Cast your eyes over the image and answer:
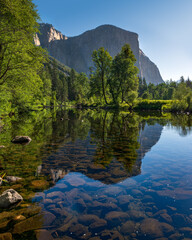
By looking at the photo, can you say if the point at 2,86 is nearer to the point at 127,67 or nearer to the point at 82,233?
the point at 82,233

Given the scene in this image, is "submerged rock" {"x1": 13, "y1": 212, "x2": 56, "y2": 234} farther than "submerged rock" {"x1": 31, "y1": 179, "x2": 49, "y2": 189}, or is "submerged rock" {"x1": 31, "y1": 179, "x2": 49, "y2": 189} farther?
"submerged rock" {"x1": 31, "y1": 179, "x2": 49, "y2": 189}

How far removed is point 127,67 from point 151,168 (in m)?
43.4

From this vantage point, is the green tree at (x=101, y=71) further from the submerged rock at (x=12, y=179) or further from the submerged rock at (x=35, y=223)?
the submerged rock at (x=35, y=223)

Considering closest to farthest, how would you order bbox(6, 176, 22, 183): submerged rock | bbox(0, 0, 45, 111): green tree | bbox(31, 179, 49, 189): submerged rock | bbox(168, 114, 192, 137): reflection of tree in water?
bbox(31, 179, 49, 189): submerged rock → bbox(6, 176, 22, 183): submerged rock → bbox(0, 0, 45, 111): green tree → bbox(168, 114, 192, 137): reflection of tree in water

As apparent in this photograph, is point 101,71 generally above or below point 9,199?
above

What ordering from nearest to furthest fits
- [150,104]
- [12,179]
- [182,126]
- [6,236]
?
[6,236]
[12,179]
[182,126]
[150,104]

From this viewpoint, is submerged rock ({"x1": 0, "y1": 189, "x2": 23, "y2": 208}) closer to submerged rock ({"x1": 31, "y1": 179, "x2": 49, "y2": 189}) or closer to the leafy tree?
submerged rock ({"x1": 31, "y1": 179, "x2": 49, "y2": 189})

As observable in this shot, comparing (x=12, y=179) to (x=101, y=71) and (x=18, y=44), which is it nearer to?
(x=18, y=44)

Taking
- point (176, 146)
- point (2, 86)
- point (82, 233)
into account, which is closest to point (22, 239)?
point (82, 233)

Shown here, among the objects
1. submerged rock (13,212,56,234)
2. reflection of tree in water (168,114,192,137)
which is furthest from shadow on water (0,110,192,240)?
reflection of tree in water (168,114,192,137)

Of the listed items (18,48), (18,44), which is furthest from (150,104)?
(18,44)

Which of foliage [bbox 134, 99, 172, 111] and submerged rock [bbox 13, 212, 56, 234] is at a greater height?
foliage [bbox 134, 99, 172, 111]

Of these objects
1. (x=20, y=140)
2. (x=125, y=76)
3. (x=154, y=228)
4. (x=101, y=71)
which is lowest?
(x=154, y=228)

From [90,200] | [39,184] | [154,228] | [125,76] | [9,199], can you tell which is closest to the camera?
[154,228]
